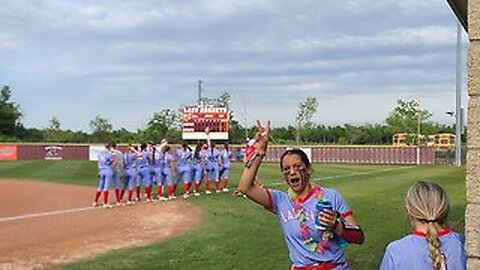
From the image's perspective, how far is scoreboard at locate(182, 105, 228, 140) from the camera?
47.7 meters

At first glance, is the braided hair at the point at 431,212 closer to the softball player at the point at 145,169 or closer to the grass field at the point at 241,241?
the grass field at the point at 241,241

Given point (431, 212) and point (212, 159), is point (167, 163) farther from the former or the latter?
point (431, 212)

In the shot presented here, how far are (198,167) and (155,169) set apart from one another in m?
2.01

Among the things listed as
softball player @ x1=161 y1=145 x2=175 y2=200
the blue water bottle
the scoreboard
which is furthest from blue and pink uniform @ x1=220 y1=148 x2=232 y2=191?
the scoreboard

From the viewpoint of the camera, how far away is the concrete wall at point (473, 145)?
3.32 meters

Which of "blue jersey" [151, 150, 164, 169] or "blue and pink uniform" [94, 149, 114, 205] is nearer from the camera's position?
"blue and pink uniform" [94, 149, 114, 205]

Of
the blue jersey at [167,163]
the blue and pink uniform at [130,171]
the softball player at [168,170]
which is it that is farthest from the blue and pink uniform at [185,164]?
the blue and pink uniform at [130,171]

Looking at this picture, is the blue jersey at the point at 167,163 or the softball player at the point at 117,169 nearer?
the softball player at the point at 117,169

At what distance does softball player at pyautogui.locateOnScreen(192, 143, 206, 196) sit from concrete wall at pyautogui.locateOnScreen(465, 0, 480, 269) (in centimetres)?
1872

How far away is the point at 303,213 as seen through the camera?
430cm

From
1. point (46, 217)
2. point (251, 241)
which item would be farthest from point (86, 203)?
point (251, 241)

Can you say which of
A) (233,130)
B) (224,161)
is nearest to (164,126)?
(233,130)

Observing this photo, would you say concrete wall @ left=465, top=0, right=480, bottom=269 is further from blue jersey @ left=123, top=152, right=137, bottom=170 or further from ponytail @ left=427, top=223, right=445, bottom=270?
blue jersey @ left=123, top=152, right=137, bottom=170

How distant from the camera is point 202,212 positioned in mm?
17109
